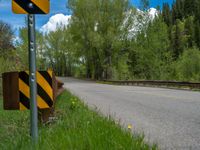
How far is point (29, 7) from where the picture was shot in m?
5.39

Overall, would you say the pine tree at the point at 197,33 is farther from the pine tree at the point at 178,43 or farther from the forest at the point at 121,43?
the forest at the point at 121,43

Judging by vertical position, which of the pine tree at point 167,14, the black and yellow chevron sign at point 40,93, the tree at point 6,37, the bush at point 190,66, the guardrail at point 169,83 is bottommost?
the guardrail at point 169,83

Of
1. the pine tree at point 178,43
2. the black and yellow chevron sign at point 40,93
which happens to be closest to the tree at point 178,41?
the pine tree at point 178,43

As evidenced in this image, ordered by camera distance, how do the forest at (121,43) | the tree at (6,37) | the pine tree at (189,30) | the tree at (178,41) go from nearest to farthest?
the tree at (6,37) < the forest at (121,43) < the tree at (178,41) < the pine tree at (189,30)

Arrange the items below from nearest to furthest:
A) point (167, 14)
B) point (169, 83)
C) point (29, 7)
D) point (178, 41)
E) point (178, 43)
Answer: point (29, 7)
point (169, 83)
point (178, 43)
point (178, 41)
point (167, 14)

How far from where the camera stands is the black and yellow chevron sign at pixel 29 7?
17.5ft

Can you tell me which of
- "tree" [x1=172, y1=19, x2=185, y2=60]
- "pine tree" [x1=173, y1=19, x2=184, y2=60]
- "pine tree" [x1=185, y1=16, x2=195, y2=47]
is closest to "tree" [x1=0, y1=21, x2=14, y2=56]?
"tree" [x1=172, y1=19, x2=185, y2=60]

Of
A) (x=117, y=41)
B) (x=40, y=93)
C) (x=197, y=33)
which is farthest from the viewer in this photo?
(x=197, y=33)

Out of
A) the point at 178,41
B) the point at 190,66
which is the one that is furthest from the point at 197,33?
the point at 190,66

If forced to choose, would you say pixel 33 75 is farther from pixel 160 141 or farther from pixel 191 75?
pixel 191 75

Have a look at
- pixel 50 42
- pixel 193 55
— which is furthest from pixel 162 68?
pixel 50 42

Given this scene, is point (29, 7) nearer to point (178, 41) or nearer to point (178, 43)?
point (178, 43)

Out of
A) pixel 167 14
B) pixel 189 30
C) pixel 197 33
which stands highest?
pixel 167 14

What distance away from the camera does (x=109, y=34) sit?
2105 inches
